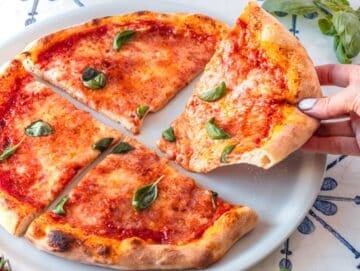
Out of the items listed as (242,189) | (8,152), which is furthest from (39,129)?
(242,189)

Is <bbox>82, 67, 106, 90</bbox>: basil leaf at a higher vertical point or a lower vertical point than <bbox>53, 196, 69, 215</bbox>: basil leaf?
higher

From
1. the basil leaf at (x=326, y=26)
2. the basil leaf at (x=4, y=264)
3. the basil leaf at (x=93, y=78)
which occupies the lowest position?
the basil leaf at (x=4, y=264)

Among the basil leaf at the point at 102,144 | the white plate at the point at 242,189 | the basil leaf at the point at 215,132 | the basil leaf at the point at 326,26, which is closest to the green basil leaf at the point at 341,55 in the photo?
the basil leaf at the point at 326,26

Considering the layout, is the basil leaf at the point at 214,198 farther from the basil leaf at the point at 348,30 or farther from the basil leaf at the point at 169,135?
the basil leaf at the point at 348,30

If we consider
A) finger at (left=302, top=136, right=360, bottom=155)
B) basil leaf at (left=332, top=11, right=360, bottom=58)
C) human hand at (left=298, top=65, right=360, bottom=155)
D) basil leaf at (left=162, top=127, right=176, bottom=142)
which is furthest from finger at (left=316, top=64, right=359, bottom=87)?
basil leaf at (left=162, top=127, right=176, bottom=142)

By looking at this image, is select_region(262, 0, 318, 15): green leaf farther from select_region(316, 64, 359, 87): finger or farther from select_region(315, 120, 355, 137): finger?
select_region(315, 120, 355, 137): finger

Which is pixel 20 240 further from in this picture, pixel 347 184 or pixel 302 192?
pixel 347 184

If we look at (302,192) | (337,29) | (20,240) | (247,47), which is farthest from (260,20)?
(20,240)
